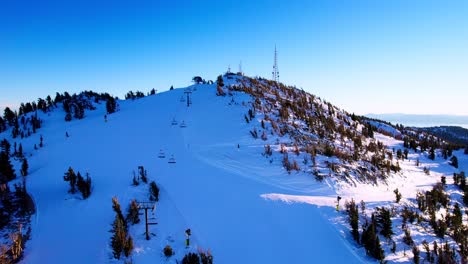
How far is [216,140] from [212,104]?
27.6 feet

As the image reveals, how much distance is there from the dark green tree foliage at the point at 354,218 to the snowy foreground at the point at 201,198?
28cm

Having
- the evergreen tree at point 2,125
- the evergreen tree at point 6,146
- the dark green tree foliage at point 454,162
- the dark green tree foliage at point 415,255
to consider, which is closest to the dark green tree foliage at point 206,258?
the dark green tree foliage at point 415,255

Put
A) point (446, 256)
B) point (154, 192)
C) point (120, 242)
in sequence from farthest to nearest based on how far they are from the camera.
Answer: point (154, 192) < point (120, 242) < point (446, 256)

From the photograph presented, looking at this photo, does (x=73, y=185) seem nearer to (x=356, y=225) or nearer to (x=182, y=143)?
(x=182, y=143)

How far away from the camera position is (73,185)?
48.8 ft

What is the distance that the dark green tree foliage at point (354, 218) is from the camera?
10.9 m

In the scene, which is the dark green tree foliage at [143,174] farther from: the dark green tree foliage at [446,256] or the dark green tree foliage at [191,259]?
the dark green tree foliage at [446,256]

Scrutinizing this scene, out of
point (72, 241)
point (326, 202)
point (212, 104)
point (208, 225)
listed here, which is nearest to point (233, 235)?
point (208, 225)

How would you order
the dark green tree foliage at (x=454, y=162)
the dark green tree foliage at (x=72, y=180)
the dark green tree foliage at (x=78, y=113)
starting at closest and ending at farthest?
1. the dark green tree foliage at (x=72, y=180)
2. the dark green tree foliage at (x=454, y=162)
3. the dark green tree foliage at (x=78, y=113)

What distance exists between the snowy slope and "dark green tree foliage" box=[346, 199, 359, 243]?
1.71 ft

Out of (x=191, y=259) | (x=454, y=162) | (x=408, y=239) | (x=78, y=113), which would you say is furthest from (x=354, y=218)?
(x=78, y=113)

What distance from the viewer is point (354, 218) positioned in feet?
36.5

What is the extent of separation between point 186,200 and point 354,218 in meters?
6.97

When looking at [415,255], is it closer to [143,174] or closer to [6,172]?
[143,174]
